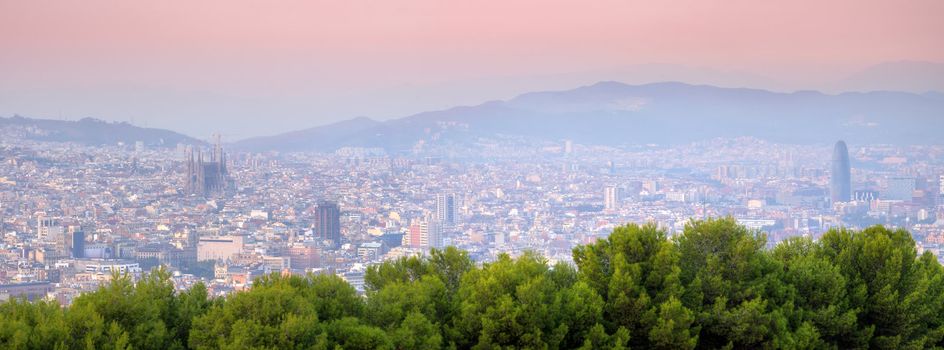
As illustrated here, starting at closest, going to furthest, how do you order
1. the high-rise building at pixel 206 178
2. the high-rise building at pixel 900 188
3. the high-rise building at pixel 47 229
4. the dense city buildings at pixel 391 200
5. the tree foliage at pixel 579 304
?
the tree foliage at pixel 579 304 < the dense city buildings at pixel 391 200 < the high-rise building at pixel 47 229 < the high-rise building at pixel 206 178 < the high-rise building at pixel 900 188

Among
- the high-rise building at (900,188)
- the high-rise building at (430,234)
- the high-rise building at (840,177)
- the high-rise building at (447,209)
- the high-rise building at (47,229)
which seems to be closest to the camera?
the high-rise building at (47,229)

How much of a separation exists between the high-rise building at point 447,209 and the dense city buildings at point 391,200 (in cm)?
19

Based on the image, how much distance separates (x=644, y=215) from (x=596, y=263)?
2692 inches

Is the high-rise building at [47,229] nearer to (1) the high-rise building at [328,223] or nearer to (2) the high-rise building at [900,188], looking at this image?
(1) the high-rise building at [328,223]

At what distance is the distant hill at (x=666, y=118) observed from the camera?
115750 millimetres

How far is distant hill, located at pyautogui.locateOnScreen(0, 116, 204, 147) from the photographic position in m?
89.4

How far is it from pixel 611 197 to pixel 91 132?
131ft

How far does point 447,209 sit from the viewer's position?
85.2m

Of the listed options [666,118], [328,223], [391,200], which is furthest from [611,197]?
[666,118]

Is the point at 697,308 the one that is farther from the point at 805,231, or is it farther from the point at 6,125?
the point at 6,125

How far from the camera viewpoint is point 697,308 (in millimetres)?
15391

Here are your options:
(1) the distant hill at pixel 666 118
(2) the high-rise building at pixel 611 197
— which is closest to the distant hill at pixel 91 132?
(1) the distant hill at pixel 666 118

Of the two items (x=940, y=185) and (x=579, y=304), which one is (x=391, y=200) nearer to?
(x=940, y=185)

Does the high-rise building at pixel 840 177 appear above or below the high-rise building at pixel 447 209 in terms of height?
above
